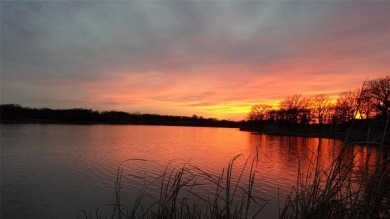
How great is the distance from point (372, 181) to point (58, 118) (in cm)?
15139

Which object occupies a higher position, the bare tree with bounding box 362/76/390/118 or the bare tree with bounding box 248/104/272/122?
the bare tree with bounding box 248/104/272/122

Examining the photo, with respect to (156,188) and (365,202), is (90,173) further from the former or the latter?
(365,202)

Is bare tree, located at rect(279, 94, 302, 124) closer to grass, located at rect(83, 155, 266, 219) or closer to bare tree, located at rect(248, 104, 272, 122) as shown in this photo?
bare tree, located at rect(248, 104, 272, 122)

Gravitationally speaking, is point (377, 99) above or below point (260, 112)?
below

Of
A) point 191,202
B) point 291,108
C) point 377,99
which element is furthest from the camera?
point 291,108

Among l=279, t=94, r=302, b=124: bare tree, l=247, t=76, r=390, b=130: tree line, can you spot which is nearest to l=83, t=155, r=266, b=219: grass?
l=247, t=76, r=390, b=130: tree line

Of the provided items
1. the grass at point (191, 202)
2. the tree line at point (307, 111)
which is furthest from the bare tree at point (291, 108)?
the grass at point (191, 202)

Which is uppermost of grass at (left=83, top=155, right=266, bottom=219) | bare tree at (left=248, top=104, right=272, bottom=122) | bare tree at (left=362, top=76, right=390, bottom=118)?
bare tree at (left=248, top=104, right=272, bottom=122)

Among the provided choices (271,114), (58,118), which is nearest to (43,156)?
(271,114)

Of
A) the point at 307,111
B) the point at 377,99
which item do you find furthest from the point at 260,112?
the point at 307,111

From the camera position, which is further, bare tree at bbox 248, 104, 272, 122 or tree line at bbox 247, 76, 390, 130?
bare tree at bbox 248, 104, 272, 122

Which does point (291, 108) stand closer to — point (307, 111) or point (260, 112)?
point (260, 112)

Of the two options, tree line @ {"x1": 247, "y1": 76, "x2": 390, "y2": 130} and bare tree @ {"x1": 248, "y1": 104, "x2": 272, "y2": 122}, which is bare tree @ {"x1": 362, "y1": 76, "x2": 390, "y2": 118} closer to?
tree line @ {"x1": 247, "y1": 76, "x2": 390, "y2": 130}

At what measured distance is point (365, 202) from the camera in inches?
162
